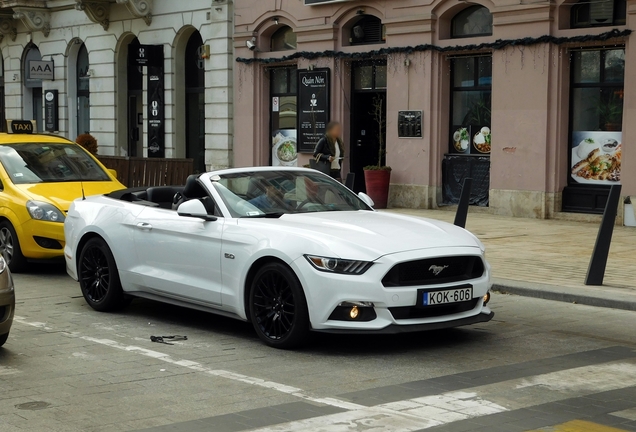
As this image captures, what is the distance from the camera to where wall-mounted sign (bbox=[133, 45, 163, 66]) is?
2772cm

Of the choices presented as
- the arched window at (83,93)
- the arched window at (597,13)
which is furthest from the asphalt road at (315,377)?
the arched window at (83,93)

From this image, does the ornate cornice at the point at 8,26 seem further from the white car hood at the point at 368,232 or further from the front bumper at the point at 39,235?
the white car hood at the point at 368,232

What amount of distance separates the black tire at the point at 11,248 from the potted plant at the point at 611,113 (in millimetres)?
10747

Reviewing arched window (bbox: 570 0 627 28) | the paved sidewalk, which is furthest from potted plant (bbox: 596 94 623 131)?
the paved sidewalk

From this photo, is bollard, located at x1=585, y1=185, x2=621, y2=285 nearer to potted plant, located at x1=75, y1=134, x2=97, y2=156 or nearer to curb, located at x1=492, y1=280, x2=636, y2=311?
curb, located at x1=492, y1=280, x2=636, y2=311

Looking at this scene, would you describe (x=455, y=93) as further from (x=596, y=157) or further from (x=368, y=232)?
(x=368, y=232)

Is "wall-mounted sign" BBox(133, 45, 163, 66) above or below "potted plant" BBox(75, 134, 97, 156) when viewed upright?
above

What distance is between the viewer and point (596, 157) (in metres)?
19.0

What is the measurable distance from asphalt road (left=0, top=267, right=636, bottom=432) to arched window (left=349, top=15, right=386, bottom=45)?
45.2 ft

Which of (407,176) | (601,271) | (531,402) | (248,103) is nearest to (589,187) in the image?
(407,176)

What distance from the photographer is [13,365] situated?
25.3ft

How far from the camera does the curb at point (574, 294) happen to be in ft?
34.4

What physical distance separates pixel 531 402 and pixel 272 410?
160cm

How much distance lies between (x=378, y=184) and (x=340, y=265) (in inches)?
561
